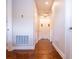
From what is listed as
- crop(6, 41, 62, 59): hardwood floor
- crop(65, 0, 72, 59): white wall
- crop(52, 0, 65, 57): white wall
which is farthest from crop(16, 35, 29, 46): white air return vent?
crop(65, 0, 72, 59): white wall

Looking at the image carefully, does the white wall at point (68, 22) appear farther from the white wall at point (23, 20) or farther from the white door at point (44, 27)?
the white door at point (44, 27)

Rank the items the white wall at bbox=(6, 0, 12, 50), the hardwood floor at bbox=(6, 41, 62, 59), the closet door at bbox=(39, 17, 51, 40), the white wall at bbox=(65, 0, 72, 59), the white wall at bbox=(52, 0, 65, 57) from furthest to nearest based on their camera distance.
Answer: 1. the closet door at bbox=(39, 17, 51, 40)
2. the white wall at bbox=(6, 0, 12, 50)
3. the hardwood floor at bbox=(6, 41, 62, 59)
4. the white wall at bbox=(52, 0, 65, 57)
5. the white wall at bbox=(65, 0, 72, 59)

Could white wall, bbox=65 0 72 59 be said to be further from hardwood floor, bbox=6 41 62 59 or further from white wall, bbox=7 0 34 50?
white wall, bbox=7 0 34 50

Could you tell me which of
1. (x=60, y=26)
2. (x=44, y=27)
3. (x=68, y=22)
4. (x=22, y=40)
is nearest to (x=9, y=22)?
Result: (x=22, y=40)

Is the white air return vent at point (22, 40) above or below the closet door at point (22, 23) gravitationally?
below

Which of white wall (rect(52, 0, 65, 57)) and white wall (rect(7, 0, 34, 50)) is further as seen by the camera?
white wall (rect(7, 0, 34, 50))

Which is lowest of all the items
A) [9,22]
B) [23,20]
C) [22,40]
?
[22,40]

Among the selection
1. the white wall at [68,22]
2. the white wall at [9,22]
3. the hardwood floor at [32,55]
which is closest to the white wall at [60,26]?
the hardwood floor at [32,55]

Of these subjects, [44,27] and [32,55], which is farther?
[44,27]

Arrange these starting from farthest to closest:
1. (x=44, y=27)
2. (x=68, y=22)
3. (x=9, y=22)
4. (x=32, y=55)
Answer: (x=44, y=27), (x=9, y=22), (x=32, y=55), (x=68, y=22)

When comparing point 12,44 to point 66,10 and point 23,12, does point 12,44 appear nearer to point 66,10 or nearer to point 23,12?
point 23,12

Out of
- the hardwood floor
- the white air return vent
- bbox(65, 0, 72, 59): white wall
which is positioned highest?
bbox(65, 0, 72, 59): white wall

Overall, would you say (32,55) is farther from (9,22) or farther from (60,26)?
(9,22)
